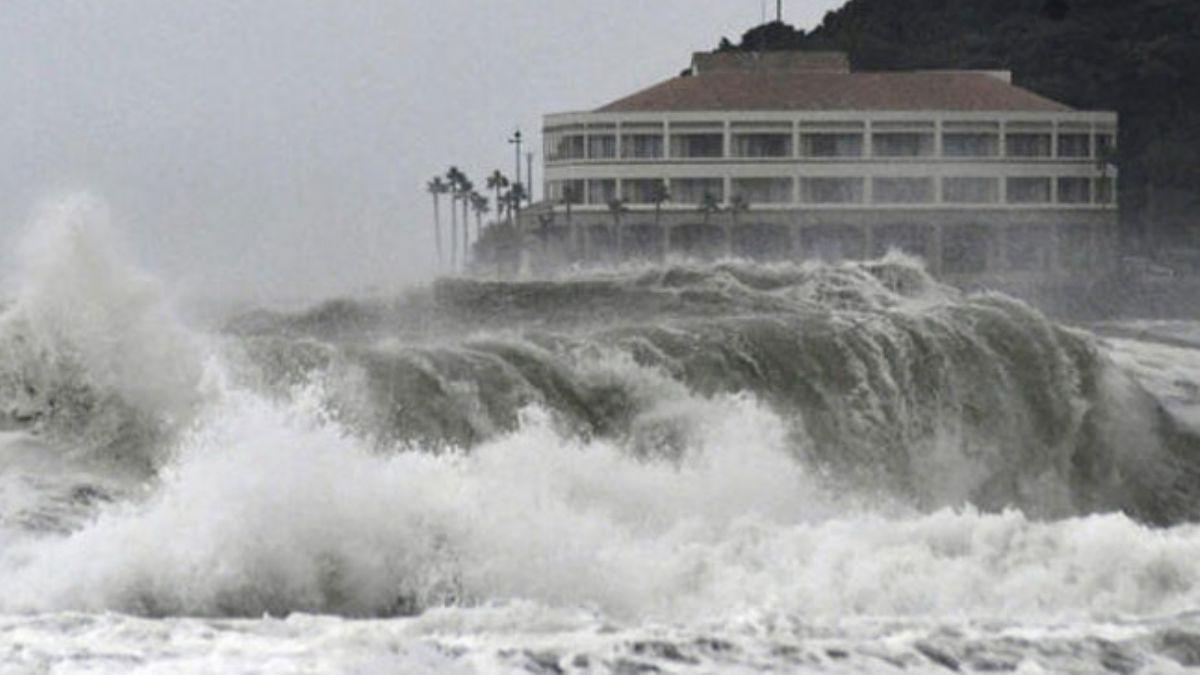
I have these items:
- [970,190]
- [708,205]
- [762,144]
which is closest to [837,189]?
[762,144]

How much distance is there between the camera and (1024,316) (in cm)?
2869

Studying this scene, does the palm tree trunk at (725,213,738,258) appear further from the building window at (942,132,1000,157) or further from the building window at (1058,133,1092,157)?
the building window at (1058,133,1092,157)

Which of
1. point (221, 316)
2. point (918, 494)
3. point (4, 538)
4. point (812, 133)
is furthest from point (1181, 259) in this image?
point (4, 538)

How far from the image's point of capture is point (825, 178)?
8106 centimetres

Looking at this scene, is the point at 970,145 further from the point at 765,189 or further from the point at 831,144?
the point at 765,189

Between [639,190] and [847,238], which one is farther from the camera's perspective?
[639,190]

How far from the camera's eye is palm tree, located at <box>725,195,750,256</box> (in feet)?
261

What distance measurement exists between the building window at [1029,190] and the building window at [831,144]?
5879mm

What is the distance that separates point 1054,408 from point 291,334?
12081 millimetres

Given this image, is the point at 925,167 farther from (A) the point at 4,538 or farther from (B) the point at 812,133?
(A) the point at 4,538

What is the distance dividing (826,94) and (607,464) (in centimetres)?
6310

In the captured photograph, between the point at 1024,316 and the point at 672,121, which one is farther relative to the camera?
the point at 672,121

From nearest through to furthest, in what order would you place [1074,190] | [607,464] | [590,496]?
[590,496] → [607,464] → [1074,190]

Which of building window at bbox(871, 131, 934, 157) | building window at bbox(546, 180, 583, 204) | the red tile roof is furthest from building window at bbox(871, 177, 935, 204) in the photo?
building window at bbox(546, 180, 583, 204)
